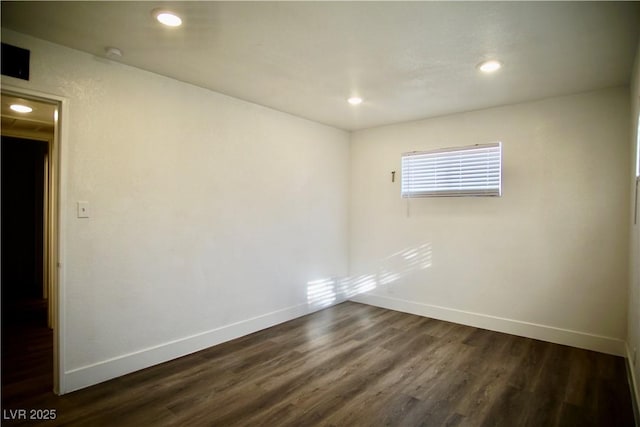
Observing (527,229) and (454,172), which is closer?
(527,229)

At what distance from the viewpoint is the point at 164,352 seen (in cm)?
306

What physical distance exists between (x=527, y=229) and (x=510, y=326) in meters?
1.08

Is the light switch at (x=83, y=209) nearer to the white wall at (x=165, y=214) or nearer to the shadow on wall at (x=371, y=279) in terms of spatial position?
the white wall at (x=165, y=214)

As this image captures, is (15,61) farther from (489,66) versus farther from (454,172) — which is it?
(454,172)

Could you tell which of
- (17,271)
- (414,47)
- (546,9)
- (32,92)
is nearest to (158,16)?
(32,92)

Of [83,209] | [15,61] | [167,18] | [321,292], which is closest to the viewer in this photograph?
[167,18]

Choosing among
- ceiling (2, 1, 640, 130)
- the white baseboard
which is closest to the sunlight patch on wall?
the white baseboard

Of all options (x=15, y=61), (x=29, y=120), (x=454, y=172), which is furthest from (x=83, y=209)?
(x=454, y=172)

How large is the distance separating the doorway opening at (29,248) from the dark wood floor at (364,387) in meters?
0.44

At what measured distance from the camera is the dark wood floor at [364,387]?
89.4 inches

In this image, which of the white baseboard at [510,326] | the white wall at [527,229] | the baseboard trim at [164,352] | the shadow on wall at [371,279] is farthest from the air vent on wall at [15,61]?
the white baseboard at [510,326]

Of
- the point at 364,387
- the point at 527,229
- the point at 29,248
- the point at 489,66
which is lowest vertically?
the point at 364,387

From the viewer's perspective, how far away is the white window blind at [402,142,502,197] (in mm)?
3885

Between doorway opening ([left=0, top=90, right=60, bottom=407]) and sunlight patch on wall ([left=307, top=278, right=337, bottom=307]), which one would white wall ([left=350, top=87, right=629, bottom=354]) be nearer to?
sunlight patch on wall ([left=307, top=278, right=337, bottom=307])
